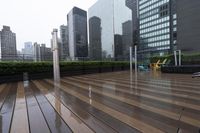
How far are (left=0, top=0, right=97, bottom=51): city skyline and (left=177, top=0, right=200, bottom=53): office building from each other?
1004 inches

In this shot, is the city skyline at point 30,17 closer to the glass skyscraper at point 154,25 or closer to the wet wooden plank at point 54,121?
the wet wooden plank at point 54,121

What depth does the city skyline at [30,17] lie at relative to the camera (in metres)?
17.6

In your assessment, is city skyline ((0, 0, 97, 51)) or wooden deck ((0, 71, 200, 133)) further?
city skyline ((0, 0, 97, 51))

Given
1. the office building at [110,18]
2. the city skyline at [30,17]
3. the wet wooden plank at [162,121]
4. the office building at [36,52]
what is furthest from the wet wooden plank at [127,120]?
the office building at [110,18]

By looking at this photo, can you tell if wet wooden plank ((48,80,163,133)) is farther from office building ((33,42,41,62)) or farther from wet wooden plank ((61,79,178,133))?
office building ((33,42,41,62))

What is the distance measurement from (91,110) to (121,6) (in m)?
34.0

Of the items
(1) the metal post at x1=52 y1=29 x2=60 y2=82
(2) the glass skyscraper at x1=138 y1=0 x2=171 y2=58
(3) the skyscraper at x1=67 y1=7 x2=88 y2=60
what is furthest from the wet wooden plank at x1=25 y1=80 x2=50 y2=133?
(2) the glass skyscraper at x1=138 y1=0 x2=171 y2=58

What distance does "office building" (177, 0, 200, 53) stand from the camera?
39938mm

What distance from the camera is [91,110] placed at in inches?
129

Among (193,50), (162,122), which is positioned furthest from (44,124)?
(193,50)

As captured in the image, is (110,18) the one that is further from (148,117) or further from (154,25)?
(154,25)

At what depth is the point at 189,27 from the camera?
40.8 m

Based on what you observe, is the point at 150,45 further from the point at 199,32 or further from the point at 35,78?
the point at 35,78

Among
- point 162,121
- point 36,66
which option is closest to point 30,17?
point 36,66
